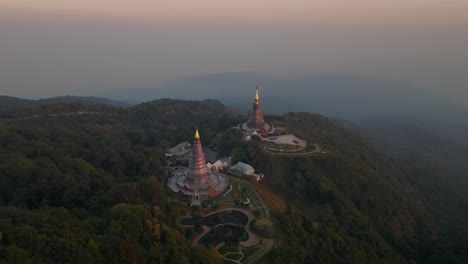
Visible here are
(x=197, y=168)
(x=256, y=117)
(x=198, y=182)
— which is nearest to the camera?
(x=198, y=182)

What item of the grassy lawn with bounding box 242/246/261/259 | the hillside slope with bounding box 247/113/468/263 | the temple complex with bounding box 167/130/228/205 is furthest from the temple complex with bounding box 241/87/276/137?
the grassy lawn with bounding box 242/246/261/259

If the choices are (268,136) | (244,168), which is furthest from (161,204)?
(268,136)

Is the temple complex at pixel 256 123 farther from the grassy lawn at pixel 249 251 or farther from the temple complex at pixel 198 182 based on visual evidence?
the grassy lawn at pixel 249 251

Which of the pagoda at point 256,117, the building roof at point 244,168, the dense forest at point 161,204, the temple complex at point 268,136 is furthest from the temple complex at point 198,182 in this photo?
the pagoda at point 256,117

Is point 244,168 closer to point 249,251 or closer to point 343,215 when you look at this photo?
point 343,215

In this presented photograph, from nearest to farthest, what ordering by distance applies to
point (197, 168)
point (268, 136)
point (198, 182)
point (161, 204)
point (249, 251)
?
1. point (249, 251)
2. point (161, 204)
3. point (198, 182)
4. point (197, 168)
5. point (268, 136)

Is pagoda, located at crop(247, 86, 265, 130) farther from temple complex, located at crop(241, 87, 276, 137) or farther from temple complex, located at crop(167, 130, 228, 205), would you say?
temple complex, located at crop(167, 130, 228, 205)
